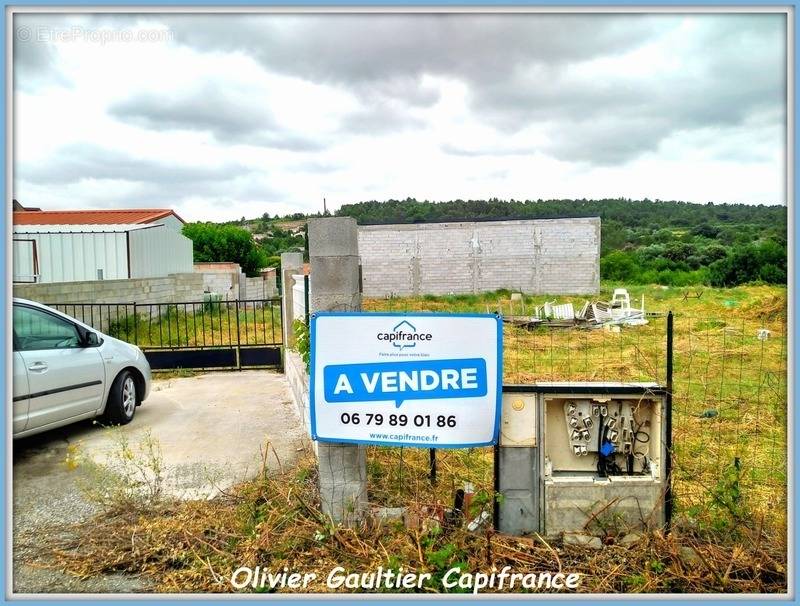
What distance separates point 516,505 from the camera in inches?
145

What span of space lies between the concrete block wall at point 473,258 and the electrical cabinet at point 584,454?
2773 cm

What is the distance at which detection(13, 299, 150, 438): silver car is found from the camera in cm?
497

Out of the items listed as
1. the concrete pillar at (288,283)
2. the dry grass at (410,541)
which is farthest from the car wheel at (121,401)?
the concrete pillar at (288,283)

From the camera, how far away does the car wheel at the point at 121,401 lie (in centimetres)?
622

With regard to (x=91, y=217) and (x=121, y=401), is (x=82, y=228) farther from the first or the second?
(x=121, y=401)

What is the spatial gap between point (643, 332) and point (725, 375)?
5.60 meters

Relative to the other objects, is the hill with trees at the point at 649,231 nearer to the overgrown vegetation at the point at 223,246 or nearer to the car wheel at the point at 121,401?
the overgrown vegetation at the point at 223,246

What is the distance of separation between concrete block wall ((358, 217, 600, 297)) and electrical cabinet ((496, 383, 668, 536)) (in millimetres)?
Result: 27732

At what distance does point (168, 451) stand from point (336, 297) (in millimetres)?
2823

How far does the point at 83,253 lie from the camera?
1459 cm

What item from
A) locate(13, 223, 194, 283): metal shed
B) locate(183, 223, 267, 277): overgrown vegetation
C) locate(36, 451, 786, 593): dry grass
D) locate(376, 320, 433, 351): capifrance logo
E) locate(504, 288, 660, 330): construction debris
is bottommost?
locate(36, 451, 786, 593): dry grass

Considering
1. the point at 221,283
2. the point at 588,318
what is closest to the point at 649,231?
the point at 588,318

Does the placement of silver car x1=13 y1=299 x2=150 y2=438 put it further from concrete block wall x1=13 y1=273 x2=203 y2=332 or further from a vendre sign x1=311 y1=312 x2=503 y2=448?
concrete block wall x1=13 y1=273 x2=203 y2=332

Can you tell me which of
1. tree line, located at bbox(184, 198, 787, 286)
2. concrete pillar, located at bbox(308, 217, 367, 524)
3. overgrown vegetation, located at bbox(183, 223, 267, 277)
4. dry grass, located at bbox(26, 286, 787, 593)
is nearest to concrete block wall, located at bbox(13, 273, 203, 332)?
dry grass, located at bbox(26, 286, 787, 593)
